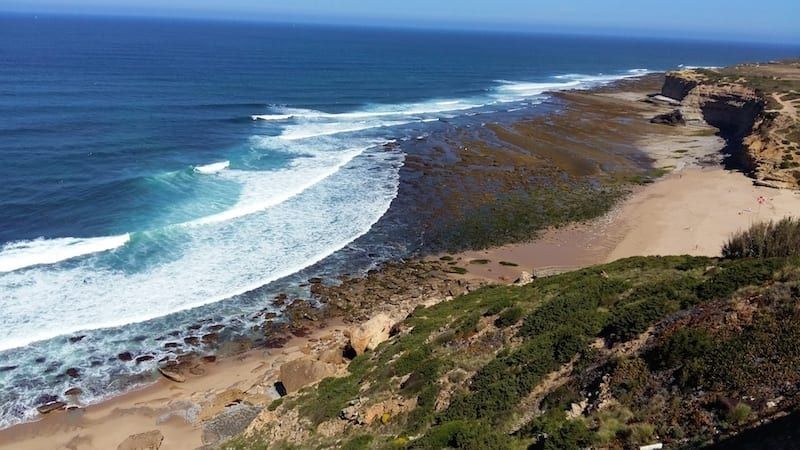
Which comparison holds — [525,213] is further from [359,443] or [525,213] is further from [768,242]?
[359,443]

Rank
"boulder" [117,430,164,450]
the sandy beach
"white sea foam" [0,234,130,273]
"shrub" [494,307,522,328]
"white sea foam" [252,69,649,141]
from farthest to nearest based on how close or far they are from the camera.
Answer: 1. "white sea foam" [252,69,649,141]
2. "white sea foam" [0,234,130,273]
3. the sandy beach
4. "boulder" [117,430,164,450]
5. "shrub" [494,307,522,328]

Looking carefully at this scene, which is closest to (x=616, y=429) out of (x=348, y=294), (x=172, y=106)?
(x=348, y=294)

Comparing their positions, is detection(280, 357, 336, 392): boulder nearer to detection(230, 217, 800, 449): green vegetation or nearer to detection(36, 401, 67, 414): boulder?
detection(230, 217, 800, 449): green vegetation

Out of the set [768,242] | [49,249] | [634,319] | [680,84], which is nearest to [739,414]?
[634,319]

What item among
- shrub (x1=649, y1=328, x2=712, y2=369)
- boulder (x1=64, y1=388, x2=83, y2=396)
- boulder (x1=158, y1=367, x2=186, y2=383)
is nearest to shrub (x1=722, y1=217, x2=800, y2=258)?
shrub (x1=649, y1=328, x2=712, y2=369)

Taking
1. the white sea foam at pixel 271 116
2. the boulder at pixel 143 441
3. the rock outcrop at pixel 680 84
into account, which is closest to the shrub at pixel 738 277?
the boulder at pixel 143 441

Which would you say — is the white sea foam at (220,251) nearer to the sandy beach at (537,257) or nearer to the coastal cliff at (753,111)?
the sandy beach at (537,257)
